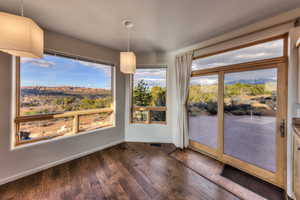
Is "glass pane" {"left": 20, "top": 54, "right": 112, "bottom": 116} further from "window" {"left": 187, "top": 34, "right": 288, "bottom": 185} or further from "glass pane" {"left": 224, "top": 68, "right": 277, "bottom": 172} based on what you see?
"glass pane" {"left": 224, "top": 68, "right": 277, "bottom": 172}

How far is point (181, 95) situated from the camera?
3.17m

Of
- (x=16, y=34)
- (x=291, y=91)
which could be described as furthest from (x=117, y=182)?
(x=291, y=91)

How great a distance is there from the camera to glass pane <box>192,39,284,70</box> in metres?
1.92

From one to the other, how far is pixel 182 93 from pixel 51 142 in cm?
309

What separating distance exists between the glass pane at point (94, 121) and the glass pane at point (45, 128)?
25 cm

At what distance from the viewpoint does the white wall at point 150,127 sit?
3512 mm

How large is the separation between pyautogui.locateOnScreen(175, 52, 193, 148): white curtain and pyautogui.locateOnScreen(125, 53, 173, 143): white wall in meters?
0.33

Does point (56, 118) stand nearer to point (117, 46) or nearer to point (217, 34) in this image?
point (117, 46)

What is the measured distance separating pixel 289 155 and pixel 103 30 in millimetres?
3679

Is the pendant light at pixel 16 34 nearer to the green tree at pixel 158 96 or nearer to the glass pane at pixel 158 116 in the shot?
the green tree at pixel 158 96

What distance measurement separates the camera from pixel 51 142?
94.0 inches

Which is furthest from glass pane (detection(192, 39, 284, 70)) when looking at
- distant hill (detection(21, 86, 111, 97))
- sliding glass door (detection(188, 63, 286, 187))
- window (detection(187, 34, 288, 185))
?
distant hill (detection(21, 86, 111, 97))

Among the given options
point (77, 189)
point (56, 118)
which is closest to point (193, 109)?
point (77, 189)

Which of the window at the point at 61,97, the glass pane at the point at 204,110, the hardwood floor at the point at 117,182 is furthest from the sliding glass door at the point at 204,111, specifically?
the window at the point at 61,97
